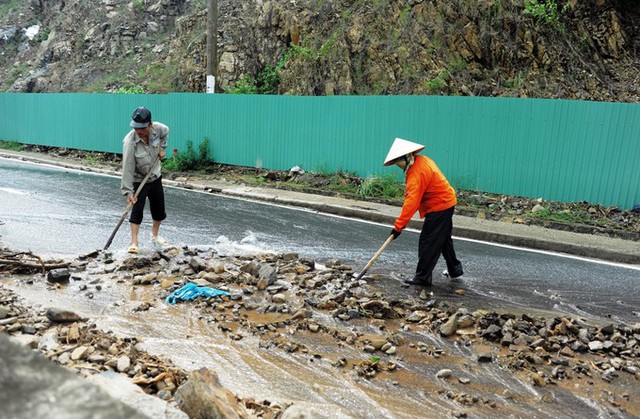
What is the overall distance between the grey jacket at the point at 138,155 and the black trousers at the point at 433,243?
11.5 feet

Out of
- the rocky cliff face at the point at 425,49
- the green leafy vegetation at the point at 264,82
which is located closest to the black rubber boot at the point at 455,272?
the rocky cliff face at the point at 425,49

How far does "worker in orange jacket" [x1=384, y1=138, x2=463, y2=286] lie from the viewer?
645 centimetres

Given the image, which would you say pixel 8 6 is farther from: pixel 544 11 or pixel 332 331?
pixel 332 331

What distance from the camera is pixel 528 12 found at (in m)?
16.7

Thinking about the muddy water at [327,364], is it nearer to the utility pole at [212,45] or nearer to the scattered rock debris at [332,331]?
the scattered rock debris at [332,331]

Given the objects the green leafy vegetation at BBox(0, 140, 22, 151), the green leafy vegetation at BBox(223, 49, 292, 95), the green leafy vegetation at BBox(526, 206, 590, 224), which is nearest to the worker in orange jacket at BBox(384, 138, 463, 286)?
the green leafy vegetation at BBox(526, 206, 590, 224)

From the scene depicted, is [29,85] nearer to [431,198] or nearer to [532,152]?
[532,152]

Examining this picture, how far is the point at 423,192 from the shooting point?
21.5 ft

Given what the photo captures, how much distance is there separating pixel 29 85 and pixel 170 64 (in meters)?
9.38

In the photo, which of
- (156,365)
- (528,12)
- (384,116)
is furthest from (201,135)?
(156,365)

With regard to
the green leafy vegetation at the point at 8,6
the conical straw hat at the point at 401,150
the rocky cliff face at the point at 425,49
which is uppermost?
the green leafy vegetation at the point at 8,6

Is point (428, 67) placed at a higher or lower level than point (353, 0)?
lower

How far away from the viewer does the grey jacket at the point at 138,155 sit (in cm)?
742

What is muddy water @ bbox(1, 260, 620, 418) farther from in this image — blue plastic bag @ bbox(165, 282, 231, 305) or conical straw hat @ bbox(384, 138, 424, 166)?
conical straw hat @ bbox(384, 138, 424, 166)
